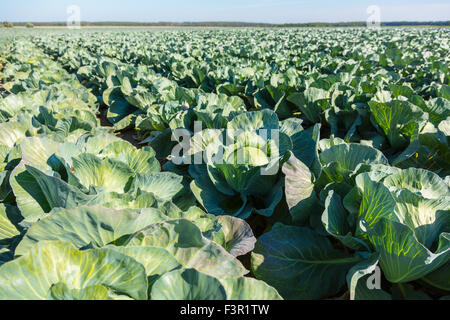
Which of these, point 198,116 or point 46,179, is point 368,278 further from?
point 198,116

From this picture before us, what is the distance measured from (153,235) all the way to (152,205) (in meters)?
0.41

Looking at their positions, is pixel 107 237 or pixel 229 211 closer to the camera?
pixel 107 237

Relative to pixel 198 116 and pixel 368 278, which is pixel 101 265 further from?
pixel 198 116

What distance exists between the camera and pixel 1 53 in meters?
16.6

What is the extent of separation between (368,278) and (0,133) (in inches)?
107

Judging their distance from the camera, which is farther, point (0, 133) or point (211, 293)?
point (0, 133)

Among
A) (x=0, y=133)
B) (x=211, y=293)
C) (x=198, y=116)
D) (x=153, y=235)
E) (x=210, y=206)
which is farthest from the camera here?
(x=198, y=116)

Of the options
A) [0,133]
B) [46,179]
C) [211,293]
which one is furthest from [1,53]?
[211,293]

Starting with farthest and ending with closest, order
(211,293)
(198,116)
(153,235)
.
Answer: (198,116), (153,235), (211,293)

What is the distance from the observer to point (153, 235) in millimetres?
1188

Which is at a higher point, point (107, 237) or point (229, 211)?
point (107, 237)
